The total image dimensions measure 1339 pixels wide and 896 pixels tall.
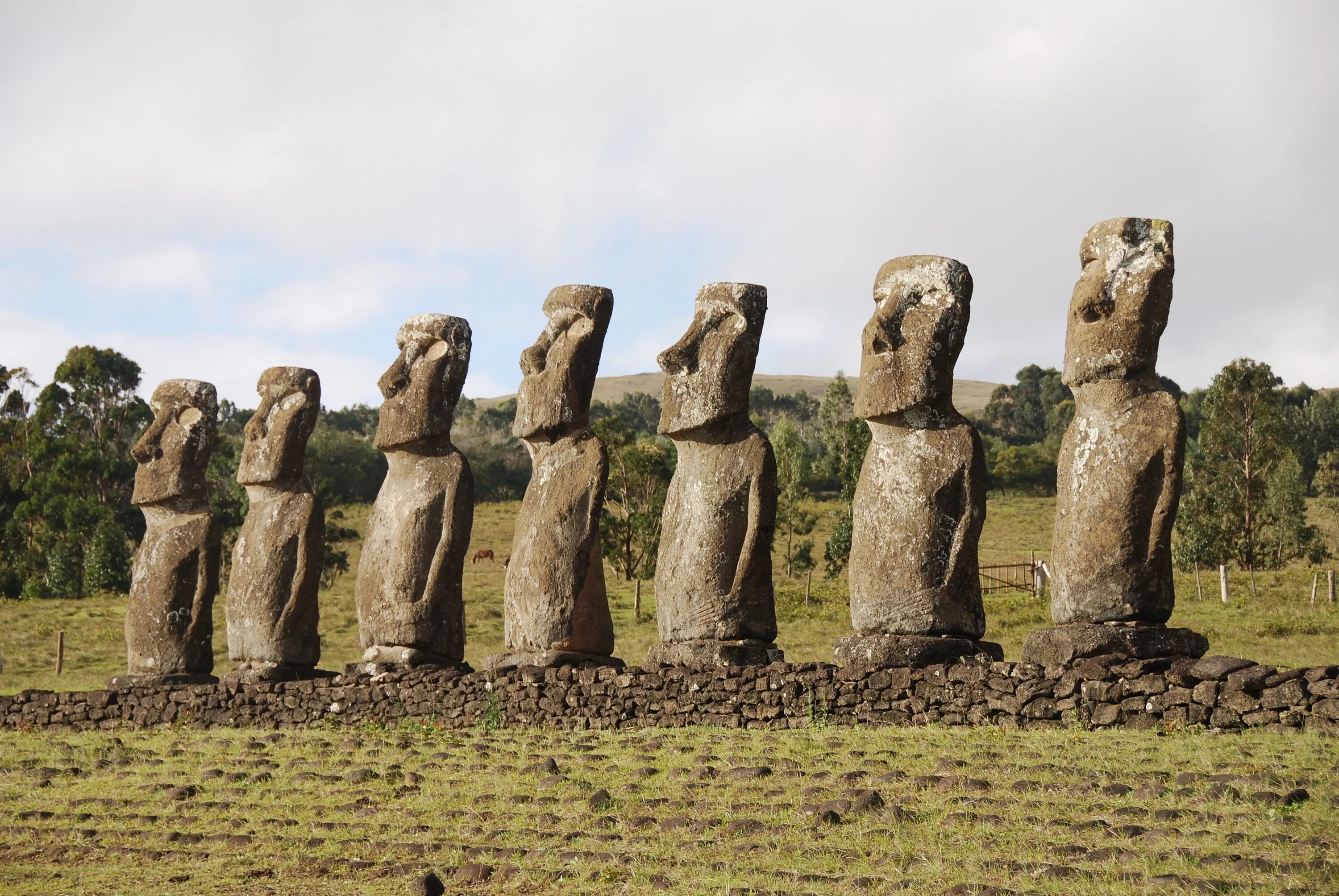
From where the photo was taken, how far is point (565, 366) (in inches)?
547

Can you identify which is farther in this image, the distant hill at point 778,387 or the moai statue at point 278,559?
the distant hill at point 778,387

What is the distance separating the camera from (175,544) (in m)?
15.9

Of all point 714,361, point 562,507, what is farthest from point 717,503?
point 562,507

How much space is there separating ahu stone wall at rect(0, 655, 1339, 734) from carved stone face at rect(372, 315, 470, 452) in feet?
7.88

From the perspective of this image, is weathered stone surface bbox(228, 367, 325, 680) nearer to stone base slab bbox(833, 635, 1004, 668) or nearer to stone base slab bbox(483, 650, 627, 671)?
stone base slab bbox(483, 650, 627, 671)

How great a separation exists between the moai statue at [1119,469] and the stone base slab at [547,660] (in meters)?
4.04

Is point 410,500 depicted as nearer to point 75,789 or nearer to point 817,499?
point 75,789

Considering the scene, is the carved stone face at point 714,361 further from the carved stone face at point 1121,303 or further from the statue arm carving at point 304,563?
the statue arm carving at point 304,563

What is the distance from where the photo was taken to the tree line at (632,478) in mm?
34938

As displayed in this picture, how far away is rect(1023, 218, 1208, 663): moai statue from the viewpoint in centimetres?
1084

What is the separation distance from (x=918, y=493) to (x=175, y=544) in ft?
27.8

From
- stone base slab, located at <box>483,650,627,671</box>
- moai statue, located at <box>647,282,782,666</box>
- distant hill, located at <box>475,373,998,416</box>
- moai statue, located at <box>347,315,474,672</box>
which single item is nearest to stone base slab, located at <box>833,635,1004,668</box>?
moai statue, located at <box>647,282,782,666</box>

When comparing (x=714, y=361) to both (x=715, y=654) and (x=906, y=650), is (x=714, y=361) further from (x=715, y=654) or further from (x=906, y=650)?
(x=906, y=650)

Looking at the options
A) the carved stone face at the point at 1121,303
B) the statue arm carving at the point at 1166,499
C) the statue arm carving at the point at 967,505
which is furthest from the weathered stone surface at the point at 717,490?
the statue arm carving at the point at 1166,499
